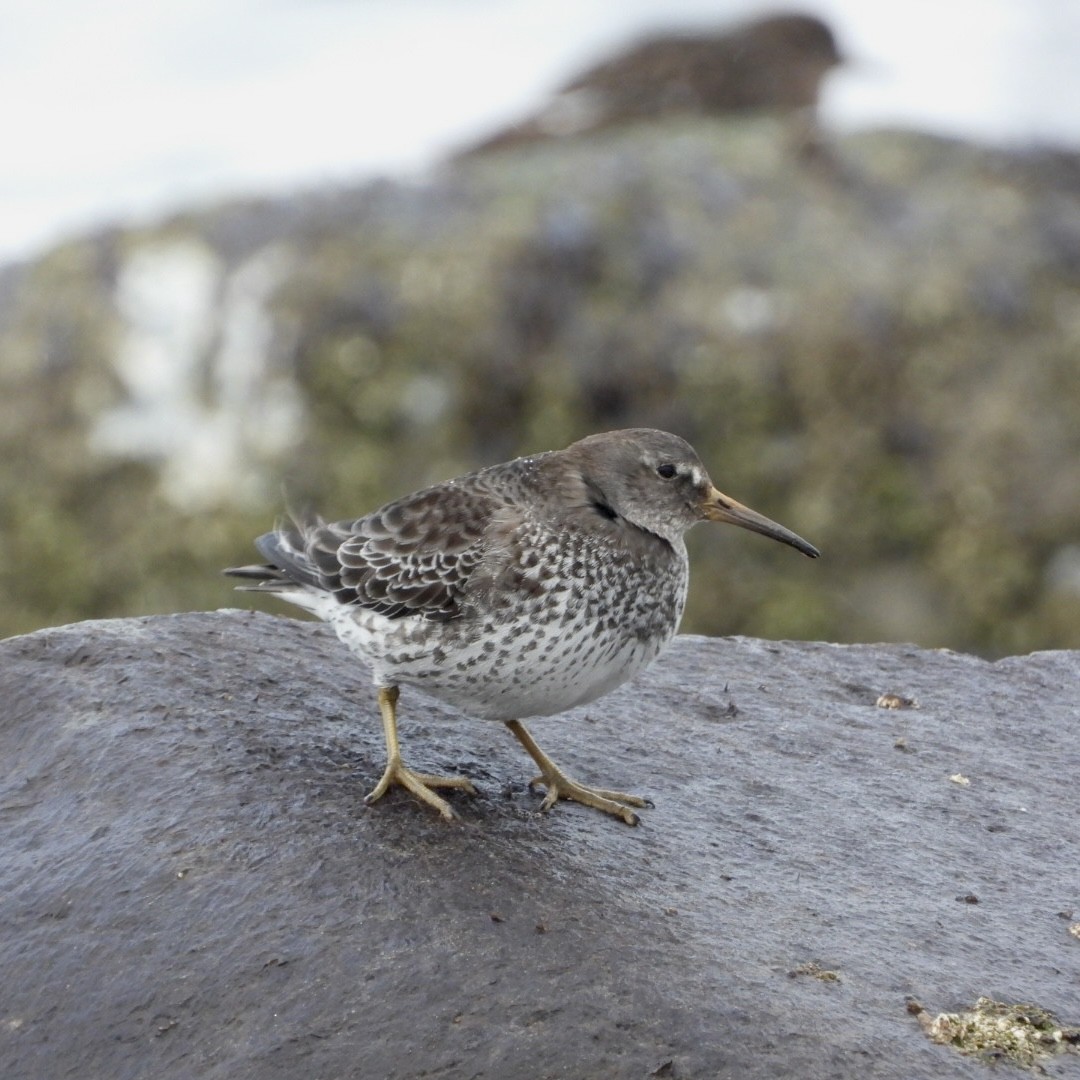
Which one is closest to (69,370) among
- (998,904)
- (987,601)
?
(987,601)

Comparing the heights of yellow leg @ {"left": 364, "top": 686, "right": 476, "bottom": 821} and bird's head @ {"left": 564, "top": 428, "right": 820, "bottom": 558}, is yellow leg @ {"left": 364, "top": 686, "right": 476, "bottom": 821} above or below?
below

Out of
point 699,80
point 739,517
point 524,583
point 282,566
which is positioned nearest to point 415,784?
point 524,583

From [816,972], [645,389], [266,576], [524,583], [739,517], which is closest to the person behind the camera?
[816,972]

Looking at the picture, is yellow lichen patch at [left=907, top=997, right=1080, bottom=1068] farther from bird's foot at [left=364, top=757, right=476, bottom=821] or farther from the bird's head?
the bird's head

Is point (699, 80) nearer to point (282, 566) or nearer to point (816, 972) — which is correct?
point (282, 566)

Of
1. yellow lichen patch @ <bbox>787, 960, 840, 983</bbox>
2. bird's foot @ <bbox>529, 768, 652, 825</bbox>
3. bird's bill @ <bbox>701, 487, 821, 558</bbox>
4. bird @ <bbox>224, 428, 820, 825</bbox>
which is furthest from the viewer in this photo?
bird's bill @ <bbox>701, 487, 821, 558</bbox>

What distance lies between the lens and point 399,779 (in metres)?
5.70

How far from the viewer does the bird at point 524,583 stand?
5574mm

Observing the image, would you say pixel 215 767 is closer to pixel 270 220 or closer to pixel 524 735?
pixel 524 735

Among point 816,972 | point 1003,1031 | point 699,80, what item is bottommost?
point 1003,1031

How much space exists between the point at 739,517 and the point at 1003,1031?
238 cm

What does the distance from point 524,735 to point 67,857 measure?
69.7 inches


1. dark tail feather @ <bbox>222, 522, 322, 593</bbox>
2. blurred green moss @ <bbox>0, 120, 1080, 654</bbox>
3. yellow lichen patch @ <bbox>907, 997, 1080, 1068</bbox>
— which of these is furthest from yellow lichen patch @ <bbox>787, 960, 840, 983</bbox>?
blurred green moss @ <bbox>0, 120, 1080, 654</bbox>

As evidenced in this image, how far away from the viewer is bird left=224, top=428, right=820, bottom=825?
219 inches
